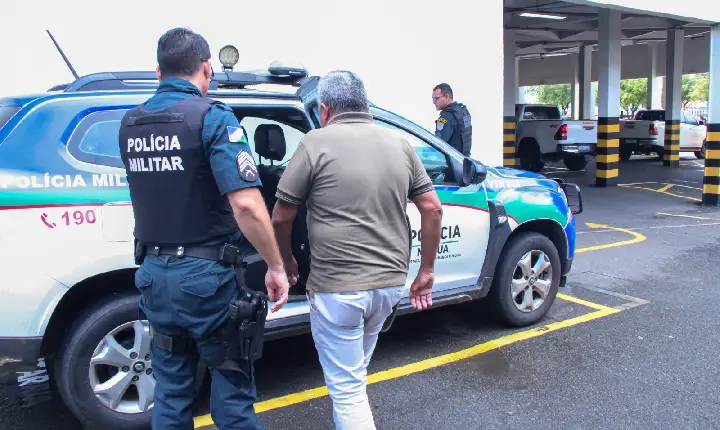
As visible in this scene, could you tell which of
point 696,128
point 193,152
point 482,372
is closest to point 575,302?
point 482,372

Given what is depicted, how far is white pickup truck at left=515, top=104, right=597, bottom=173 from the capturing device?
16.2m

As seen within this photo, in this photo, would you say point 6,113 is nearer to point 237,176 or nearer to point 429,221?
point 237,176

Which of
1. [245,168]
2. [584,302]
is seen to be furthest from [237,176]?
[584,302]

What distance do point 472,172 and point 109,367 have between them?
237 cm

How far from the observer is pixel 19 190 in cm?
290

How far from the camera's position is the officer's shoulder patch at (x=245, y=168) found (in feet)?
7.58

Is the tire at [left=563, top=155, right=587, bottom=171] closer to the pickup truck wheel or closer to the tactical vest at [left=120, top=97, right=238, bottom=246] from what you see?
the pickup truck wheel

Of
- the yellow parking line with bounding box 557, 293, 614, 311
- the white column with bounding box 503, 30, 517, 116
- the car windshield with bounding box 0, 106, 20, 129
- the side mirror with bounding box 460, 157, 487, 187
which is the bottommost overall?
the yellow parking line with bounding box 557, 293, 614, 311

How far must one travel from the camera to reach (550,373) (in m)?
4.04

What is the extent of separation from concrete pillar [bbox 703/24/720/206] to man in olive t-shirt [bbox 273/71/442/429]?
10.5 metres

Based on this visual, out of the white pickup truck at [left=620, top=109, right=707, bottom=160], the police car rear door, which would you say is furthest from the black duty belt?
the white pickup truck at [left=620, top=109, right=707, bottom=160]

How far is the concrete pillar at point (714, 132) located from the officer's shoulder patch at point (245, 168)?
432 inches

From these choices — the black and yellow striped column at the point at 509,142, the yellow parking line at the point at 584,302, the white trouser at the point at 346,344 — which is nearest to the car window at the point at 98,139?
the white trouser at the point at 346,344

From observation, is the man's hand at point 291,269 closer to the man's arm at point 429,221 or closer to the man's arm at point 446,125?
the man's arm at point 429,221
